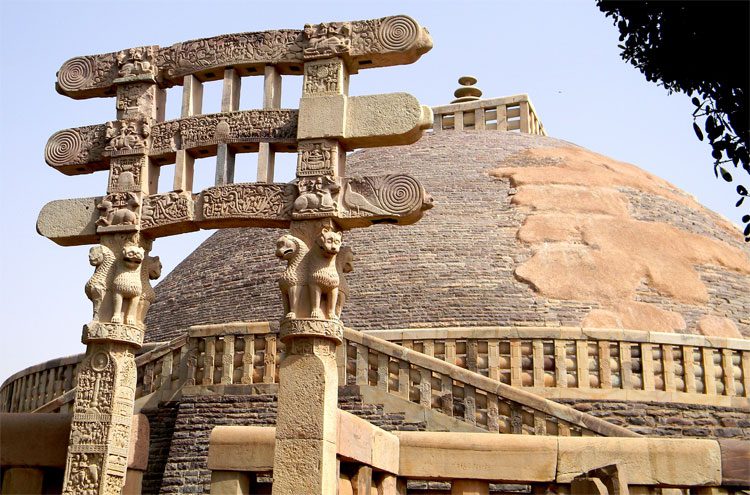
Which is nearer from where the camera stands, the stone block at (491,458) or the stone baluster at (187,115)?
the stone block at (491,458)

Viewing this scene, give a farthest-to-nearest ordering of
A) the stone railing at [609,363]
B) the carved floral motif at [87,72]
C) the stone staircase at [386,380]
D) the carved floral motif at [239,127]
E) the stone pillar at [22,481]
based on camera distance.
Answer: the stone railing at [609,363] < the stone staircase at [386,380] < the carved floral motif at [87,72] < the carved floral motif at [239,127] < the stone pillar at [22,481]

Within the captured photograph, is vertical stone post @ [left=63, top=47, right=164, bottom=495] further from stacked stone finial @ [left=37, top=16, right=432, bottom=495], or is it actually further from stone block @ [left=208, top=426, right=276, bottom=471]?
stone block @ [left=208, top=426, right=276, bottom=471]

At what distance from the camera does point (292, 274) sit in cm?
898

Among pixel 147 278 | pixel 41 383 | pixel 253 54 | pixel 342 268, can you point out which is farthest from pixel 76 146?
pixel 41 383

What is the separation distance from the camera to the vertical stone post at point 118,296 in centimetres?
922

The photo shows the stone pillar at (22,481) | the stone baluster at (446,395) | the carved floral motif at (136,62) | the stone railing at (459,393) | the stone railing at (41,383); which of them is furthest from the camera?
the stone railing at (41,383)

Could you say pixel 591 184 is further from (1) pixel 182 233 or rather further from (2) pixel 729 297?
(1) pixel 182 233

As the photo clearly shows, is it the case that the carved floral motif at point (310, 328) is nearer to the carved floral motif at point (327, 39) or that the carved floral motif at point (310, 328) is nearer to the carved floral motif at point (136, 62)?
the carved floral motif at point (327, 39)

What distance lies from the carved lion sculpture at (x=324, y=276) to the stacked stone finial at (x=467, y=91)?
→ 693 inches

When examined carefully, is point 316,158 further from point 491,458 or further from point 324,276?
point 491,458

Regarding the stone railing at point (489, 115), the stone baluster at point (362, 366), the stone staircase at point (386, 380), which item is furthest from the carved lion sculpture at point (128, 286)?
the stone railing at point (489, 115)

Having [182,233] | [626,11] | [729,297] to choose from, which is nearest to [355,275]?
[729,297]

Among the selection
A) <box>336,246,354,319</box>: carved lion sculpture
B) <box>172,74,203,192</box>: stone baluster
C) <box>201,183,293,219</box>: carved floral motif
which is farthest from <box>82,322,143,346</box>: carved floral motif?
<box>336,246,354,319</box>: carved lion sculpture

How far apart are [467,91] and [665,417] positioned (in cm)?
1406
